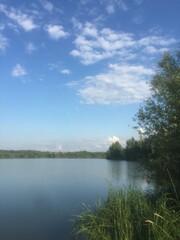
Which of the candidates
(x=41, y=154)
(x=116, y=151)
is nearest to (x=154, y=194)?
(x=116, y=151)

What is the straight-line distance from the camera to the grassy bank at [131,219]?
378 inches

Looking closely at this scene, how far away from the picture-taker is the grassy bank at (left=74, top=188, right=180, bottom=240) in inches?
378

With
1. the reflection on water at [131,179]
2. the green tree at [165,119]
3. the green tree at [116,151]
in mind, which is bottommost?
the reflection on water at [131,179]

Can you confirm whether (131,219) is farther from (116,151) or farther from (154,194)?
(116,151)

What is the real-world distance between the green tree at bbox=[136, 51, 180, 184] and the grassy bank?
254cm

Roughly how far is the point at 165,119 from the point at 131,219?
7.17 m

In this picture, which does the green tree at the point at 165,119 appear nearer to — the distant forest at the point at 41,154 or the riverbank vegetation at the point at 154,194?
the riverbank vegetation at the point at 154,194

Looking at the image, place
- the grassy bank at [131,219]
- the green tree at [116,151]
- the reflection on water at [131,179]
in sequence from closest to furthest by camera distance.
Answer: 1. the grassy bank at [131,219]
2. the reflection on water at [131,179]
3. the green tree at [116,151]

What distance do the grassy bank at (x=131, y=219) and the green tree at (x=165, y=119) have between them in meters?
2.54

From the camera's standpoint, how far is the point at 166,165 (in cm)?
1499

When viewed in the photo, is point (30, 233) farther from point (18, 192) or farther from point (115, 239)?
point (18, 192)

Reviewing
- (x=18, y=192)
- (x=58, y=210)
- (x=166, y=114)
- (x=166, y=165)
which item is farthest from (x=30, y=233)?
(x=18, y=192)

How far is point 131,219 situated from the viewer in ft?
36.6

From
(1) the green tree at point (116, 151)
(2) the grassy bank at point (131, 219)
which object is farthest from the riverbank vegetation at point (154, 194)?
(1) the green tree at point (116, 151)
